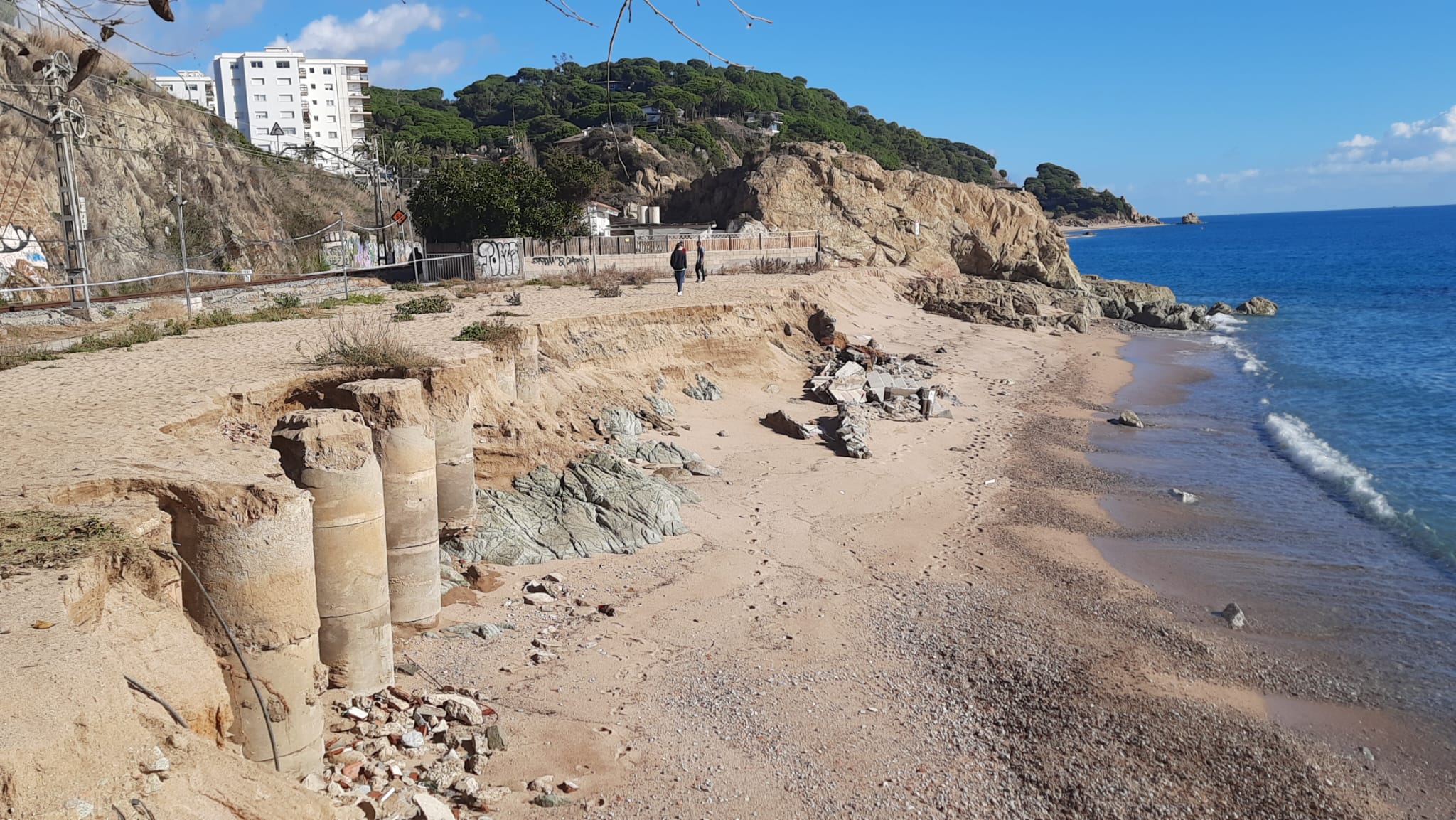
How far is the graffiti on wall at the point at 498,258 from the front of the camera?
3159 centimetres

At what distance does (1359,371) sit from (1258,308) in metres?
21.4

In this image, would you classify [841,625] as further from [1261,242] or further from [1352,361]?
[1261,242]

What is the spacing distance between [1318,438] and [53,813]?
24770mm

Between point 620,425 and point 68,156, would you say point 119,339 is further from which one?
point 620,425

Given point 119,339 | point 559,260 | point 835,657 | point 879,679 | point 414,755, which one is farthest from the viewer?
point 559,260

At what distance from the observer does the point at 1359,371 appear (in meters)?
33.2

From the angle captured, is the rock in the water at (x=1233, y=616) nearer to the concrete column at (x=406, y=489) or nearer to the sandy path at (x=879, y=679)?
the sandy path at (x=879, y=679)

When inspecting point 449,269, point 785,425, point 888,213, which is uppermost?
point 888,213

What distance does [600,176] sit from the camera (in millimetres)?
42719

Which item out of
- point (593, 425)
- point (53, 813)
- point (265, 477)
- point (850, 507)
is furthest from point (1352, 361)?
point (53, 813)

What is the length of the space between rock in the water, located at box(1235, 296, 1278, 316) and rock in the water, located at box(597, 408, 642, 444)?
147 ft

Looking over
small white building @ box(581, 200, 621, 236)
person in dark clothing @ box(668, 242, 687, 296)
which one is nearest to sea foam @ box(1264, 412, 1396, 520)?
person in dark clothing @ box(668, 242, 687, 296)

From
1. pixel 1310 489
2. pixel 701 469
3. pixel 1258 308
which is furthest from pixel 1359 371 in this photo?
pixel 701 469

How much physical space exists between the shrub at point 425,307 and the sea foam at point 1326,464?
18.3 metres
